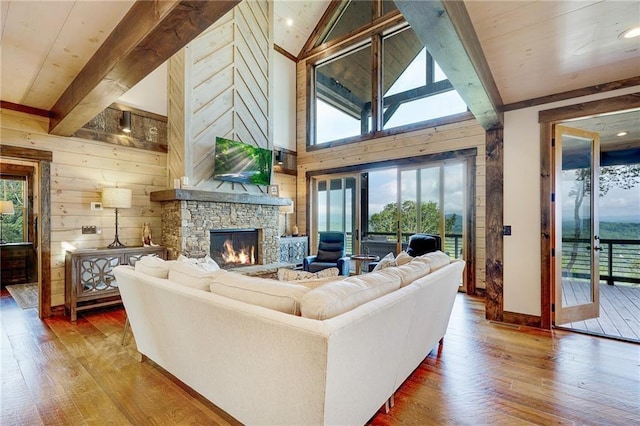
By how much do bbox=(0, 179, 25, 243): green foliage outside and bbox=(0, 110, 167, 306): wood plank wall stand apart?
11.0 feet

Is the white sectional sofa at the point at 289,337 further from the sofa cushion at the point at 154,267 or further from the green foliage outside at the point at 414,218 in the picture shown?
the green foliage outside at the point at 414,218

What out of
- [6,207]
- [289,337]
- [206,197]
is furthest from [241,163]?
[6,207]

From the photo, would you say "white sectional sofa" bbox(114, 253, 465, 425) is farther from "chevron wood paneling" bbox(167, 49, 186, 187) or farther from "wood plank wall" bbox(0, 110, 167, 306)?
"chevron wood paneling" bbox(167, 49, 186, 187)

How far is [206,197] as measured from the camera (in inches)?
178

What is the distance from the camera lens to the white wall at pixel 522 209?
3.33 meters

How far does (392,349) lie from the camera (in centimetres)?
167

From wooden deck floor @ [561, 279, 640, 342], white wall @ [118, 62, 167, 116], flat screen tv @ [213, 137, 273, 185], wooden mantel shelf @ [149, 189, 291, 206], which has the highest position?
white wall @ [118, 62, 167, 116]

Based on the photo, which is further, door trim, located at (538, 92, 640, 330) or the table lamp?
the table lamp

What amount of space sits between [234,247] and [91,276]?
209 centimetres

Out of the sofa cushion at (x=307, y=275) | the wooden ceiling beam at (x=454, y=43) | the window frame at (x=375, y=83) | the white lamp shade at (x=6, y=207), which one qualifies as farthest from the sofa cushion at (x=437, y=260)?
the white lamp shade at (x=6, y=207)

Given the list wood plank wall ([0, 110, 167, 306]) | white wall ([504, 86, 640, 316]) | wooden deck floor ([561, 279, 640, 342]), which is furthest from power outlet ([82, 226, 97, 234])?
wooden deck floor ([561, 279, 640, 342])

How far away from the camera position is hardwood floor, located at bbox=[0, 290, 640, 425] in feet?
5.99

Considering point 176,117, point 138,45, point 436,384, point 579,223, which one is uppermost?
point 176,117

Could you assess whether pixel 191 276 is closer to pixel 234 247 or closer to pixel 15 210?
pixel 234 247
